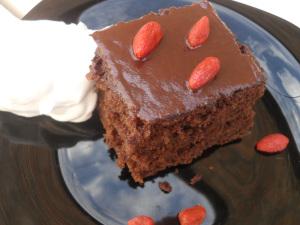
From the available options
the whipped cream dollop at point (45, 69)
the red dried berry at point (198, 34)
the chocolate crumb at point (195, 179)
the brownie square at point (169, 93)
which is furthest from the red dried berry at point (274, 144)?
Answer: the whipped cream dollop at point (45, 69)

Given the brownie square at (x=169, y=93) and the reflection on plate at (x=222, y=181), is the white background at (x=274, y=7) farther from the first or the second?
the brownie square at (x=169, y=93)

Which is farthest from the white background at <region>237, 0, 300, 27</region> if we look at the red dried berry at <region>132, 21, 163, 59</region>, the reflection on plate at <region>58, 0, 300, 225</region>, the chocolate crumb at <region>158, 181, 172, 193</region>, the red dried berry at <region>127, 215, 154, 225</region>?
the red dried berry at <region>127, 215, 154, 225</region>

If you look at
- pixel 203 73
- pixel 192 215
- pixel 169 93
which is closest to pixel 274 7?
Result: pixel 203 73

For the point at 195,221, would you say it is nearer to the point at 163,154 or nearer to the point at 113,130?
the point at 163,154

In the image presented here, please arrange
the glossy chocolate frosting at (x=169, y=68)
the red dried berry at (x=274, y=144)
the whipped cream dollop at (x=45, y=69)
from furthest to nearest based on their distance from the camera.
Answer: the red dried berry at (x=274, y=144)
the whipped cream dollop at (x=45, y=69)
the glossy chocolate frosting at (x=169, y=68)

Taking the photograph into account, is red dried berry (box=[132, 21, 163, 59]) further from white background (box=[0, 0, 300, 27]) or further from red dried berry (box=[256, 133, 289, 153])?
white background (box=[0, 0, 300, 27])

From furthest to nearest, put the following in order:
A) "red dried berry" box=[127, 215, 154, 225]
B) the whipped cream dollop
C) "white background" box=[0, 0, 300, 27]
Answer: "white background" box=[0, 0, 300, 27]
the whipped cream dollop
"red dried berry" box=[127, 215, 154, 225]
